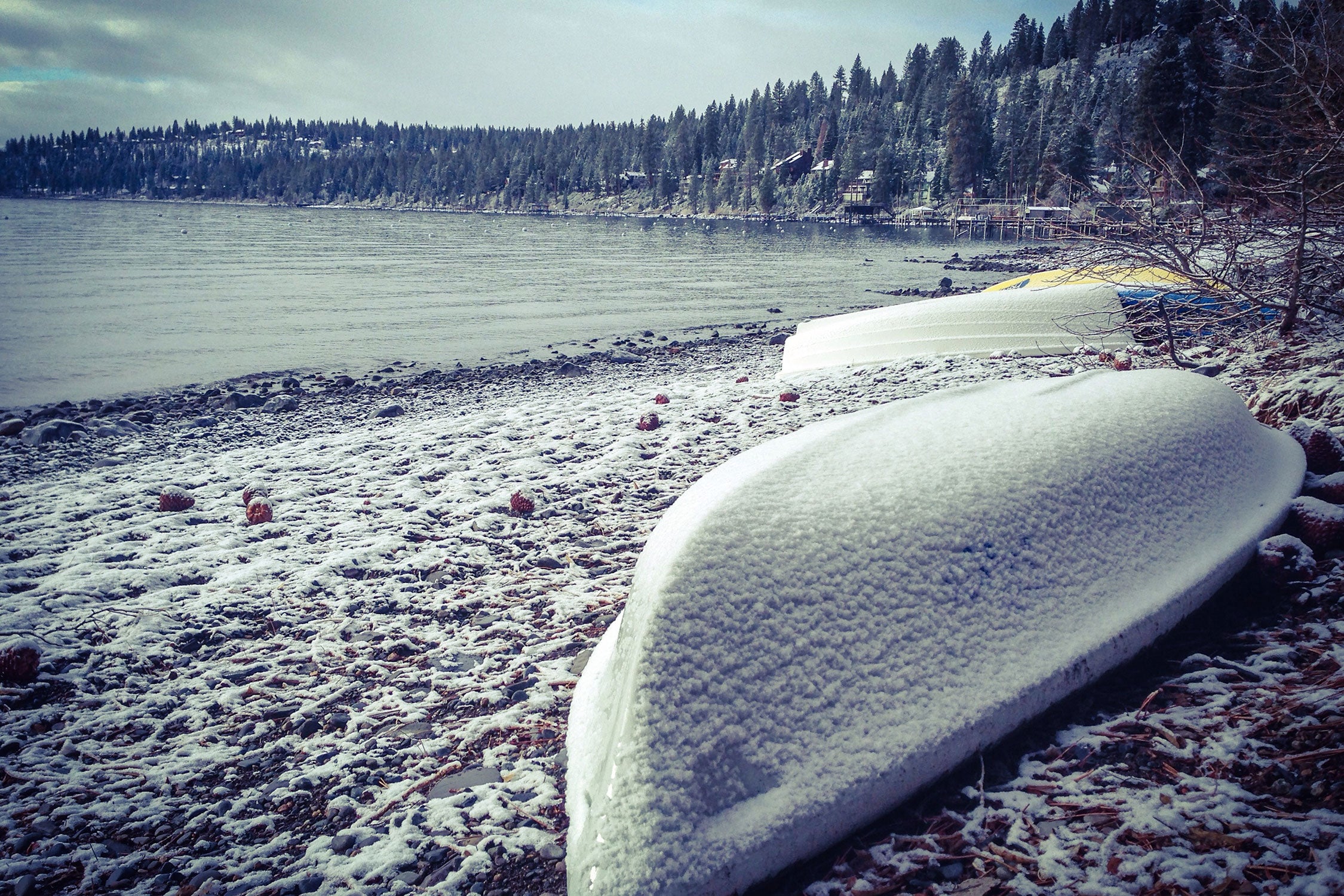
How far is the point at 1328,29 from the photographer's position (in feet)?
18.8

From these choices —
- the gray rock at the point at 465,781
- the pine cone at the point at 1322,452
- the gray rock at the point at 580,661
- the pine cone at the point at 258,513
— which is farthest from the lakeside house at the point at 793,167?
the gray rock at the point at 465,781

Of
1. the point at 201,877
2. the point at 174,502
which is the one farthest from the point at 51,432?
the point at 201,877

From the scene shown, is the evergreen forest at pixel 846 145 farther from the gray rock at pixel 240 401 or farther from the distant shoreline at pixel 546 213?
the gray rock at pixel 240 401

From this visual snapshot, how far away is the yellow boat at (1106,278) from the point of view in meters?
6.04

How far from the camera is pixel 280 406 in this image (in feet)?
34.2

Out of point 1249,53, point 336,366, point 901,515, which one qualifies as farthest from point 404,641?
point 336,366

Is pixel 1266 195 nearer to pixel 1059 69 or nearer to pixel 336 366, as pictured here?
pixel 336 366

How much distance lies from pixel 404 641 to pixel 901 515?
276cm

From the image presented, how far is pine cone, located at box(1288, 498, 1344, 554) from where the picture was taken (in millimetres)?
3059

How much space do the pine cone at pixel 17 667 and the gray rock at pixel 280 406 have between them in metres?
7.34

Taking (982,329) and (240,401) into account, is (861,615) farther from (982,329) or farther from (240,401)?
(240,401)

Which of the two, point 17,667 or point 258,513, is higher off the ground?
point 258,513

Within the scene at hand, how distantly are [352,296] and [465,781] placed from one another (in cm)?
2454

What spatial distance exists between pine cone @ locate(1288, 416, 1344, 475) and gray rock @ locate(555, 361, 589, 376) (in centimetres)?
1048
